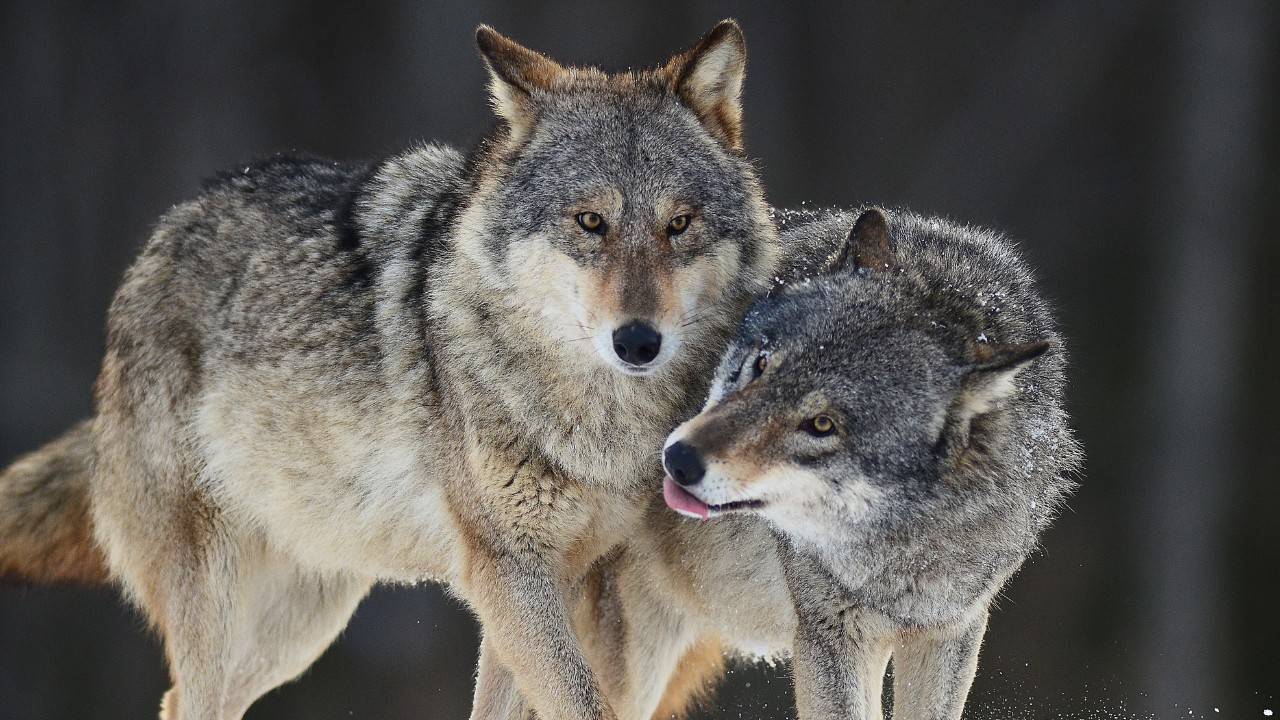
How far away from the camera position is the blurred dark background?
29.1 feet

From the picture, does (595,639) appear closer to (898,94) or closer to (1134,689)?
(1134,689)

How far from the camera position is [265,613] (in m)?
5.33

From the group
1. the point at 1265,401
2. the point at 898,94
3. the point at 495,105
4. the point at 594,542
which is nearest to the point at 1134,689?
the point at 1265,401

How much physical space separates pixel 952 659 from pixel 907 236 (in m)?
1.33

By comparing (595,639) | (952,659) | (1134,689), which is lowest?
(1134,689)

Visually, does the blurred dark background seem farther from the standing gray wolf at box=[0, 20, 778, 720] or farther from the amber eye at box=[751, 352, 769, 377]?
the amber eye at box=[751, 352, 769, 377]

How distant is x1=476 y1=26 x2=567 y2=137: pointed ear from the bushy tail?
94.3 inches

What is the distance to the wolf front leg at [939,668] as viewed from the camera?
159 inches

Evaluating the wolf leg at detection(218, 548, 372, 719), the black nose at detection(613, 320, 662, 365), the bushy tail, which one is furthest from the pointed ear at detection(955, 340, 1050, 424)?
the bushy tail

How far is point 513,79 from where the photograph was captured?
4.02 m

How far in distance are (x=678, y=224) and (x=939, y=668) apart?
5.13 feet

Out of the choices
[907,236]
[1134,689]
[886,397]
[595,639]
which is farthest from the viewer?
[1134,689]

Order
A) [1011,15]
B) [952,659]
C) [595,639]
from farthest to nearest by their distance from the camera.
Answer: [1011,15] < [595,639] < [952,659]

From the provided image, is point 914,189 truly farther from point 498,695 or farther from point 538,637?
point 538,637
